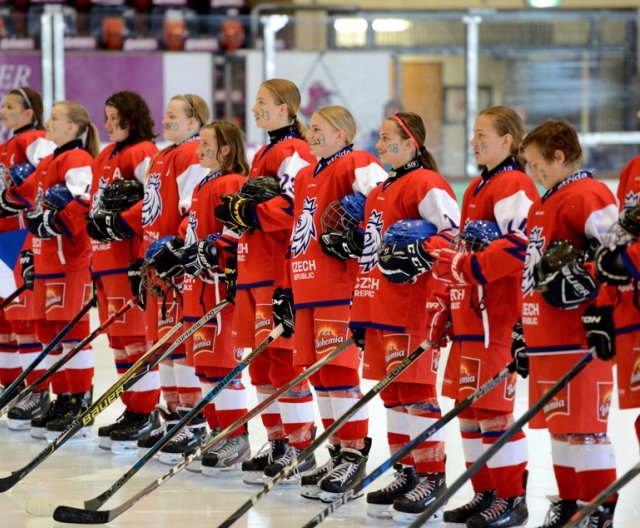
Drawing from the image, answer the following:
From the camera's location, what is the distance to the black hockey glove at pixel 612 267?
3354 mm

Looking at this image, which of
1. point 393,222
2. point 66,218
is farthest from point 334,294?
point 66,218

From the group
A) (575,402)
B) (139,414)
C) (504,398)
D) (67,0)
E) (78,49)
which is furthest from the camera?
(67,0)

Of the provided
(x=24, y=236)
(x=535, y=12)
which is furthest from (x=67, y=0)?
(x=24, y=236)

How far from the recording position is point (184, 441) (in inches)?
203

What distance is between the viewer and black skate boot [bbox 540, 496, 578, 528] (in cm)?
369

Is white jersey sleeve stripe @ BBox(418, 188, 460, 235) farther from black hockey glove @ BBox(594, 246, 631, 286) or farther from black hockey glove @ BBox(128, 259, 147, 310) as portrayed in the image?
black hockey glove @ BBox(128, 259, 147, 310)

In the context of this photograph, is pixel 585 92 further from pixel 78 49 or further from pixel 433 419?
pixel 433 419

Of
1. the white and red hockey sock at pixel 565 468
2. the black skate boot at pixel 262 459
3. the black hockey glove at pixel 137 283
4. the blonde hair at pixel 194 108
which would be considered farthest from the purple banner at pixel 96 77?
the white and red hockey sock at pixel 565 468

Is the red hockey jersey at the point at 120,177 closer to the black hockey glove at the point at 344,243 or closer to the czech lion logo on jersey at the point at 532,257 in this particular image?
the black hockey glove at the point at 344,243

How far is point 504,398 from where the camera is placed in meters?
3.95

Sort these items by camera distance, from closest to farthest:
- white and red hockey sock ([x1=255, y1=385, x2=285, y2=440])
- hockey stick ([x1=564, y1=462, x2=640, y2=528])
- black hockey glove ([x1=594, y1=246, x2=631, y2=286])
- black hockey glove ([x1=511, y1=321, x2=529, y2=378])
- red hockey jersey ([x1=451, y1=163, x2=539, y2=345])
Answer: hockey stick ([x1=564, y1=462, x2=640, y2=528])
black hockey glove ([x1=594, y1=246, x2=631, y2=286])
black hockey glove ([x1=511, y1=321, x2=529, y2=378])
red hockey jersey ([x1=451, y1=163, x2=539, y2=345])
white and red hockey sock ([x1=255, y1=385, x2=285, y2=440])

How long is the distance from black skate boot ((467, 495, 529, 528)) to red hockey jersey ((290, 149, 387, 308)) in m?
0.90

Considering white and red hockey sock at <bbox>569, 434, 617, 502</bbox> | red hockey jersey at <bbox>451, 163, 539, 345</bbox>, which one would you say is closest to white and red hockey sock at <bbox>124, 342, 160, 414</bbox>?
red hockey jersey at <bbox>451, 163, 539, 345</bbox>

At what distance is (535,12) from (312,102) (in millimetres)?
1726
